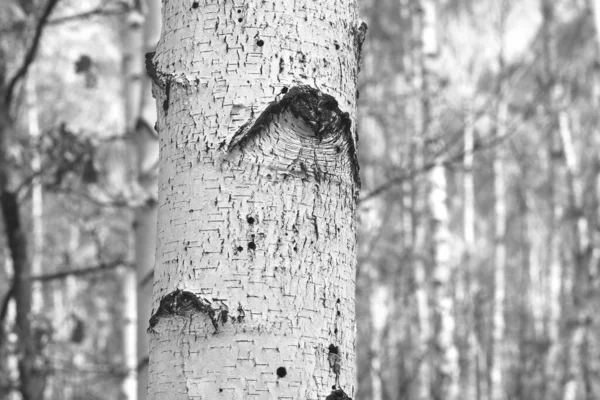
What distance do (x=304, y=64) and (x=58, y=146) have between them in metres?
3.09

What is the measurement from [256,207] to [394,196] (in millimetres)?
8435

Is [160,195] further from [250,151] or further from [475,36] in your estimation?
[475,36]

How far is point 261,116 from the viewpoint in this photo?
1000 mm

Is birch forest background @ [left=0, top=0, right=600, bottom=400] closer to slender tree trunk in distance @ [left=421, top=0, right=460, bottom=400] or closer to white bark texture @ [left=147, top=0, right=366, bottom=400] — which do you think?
slender tree trunk in distance @ [left=421, top=0, right=460, bottom=400]

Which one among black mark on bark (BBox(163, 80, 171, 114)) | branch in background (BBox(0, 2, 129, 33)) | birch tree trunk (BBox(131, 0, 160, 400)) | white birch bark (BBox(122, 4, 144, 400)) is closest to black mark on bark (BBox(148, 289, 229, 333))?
black mark on bark (BBox(163, 80, 171, 114))

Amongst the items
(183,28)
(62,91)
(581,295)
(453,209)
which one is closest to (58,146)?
(183,28)

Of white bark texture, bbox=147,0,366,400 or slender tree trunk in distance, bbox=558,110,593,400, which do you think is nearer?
white bark texture, bbox=147,0,366,400

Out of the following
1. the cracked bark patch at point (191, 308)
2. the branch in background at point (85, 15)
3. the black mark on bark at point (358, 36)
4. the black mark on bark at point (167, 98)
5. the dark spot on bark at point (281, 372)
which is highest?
the branch in background at point (85, 15)

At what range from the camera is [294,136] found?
1010 millimetres

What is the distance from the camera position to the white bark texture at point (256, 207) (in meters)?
0.95

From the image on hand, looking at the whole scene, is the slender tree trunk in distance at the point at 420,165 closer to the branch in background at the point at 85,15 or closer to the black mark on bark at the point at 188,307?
the branch in background at the point at 85,15

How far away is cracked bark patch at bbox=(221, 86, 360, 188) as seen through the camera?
994 millimetres

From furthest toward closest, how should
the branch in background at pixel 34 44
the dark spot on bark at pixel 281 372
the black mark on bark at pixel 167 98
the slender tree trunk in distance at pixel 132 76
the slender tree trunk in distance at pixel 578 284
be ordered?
1. the slender tree trunk in distance at pixel 578 284
2. the slender tree trunk in distance at pixel 132 76
3. the branch in background at pixel 34 44
4. the black mark on bark at pixel 167 98
5. the dark spot on bark at pixel 281 372

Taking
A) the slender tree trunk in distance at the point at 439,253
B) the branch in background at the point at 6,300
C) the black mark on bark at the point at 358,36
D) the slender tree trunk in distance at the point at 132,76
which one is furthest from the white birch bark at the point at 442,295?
the black mark on bark at the point at 358,36
